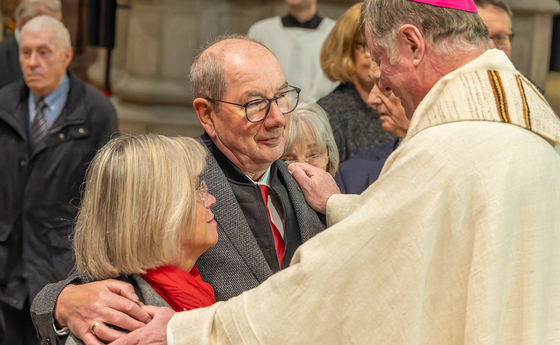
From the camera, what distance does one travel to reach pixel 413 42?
2051 mm

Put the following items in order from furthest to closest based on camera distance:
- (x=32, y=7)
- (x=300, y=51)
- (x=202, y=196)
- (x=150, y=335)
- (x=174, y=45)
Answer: (x=174, y=45), (x=300, y=51), (x=32, y=7), (x=202, y=196), (x=150, y=335)

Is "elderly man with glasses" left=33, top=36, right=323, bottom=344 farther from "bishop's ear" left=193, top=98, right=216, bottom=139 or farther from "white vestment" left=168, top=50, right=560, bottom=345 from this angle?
"white vestment" left=168, top=50, right=560, bottom=345

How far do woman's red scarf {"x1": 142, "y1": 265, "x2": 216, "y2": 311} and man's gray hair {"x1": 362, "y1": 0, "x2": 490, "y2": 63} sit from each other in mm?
1004

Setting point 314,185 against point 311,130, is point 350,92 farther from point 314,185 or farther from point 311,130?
point 314,185

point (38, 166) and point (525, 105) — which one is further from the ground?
point (525, 105)

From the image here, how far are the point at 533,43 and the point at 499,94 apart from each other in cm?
540

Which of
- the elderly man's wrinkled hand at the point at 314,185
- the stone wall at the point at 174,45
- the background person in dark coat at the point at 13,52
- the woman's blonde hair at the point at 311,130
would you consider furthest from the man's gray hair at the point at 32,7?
the elderly man's wrinkled hand at the point at 314,185

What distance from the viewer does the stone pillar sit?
6.71 metres

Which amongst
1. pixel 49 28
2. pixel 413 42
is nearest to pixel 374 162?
pixel 413 42

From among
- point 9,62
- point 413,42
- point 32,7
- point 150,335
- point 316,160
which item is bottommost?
point 150,335

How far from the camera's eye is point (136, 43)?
6.61m

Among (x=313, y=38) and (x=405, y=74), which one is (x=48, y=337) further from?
(x=313, y=38)

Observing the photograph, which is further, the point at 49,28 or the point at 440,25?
the point at 49,28

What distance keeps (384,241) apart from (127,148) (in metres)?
0.86
